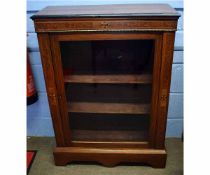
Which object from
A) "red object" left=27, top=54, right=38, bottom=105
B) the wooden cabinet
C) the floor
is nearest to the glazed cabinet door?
the wooden cabinet

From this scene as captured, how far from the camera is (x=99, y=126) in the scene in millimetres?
1649

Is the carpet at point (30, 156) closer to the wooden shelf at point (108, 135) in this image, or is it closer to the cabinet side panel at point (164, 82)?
the wooden shelf at point (108, 135)

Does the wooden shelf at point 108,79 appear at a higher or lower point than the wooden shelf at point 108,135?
higher

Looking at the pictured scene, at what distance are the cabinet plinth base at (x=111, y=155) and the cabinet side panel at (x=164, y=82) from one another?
3.5 inches

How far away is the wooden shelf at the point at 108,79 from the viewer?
4.63 ft

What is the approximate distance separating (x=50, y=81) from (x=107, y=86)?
0.35m

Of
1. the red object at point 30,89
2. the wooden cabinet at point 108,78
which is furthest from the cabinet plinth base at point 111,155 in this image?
the red object at point 30,89

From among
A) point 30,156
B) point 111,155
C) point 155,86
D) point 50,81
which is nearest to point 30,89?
point 50,81

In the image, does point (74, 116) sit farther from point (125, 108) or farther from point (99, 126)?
point (125, 108)
